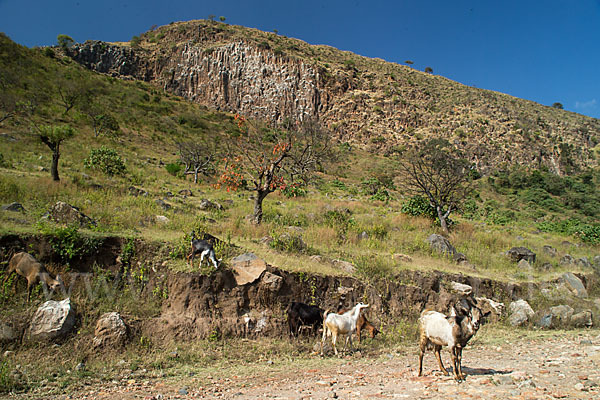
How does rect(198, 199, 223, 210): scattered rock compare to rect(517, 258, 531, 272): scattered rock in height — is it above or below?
above

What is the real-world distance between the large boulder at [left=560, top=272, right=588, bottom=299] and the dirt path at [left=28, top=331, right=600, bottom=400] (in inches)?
224

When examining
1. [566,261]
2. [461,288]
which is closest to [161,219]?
[461,288]

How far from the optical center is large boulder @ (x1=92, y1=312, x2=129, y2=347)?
5500 millimetres

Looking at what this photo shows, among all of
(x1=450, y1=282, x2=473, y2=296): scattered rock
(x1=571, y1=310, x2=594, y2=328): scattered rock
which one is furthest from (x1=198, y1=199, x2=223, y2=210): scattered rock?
(x1=571, y1=310, x2=594, y2=328): scattered rock

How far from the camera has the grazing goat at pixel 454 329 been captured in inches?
167

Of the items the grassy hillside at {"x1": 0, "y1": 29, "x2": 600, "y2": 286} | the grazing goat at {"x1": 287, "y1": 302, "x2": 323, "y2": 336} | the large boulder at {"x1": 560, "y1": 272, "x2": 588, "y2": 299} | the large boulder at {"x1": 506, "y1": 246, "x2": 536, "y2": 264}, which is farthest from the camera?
the large boulder at {"x1": 506, "y1": 246, "x2": 536, "y2": 264}

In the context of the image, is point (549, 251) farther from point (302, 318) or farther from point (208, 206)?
point (208, 206)

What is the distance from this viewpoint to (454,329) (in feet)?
14.0

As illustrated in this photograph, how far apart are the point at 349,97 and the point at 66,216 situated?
69097 millimetres

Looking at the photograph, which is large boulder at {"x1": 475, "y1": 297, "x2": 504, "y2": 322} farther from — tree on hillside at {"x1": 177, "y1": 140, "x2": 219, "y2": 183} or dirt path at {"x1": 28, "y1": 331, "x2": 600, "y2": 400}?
tree on hillside at {"x1": 177, "y1": 140, "x2": 219, "y2": 183}

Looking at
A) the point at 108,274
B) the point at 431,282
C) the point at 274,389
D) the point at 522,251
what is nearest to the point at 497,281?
the point at 431,282

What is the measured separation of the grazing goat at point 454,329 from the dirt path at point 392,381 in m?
0.37

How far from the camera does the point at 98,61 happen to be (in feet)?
243

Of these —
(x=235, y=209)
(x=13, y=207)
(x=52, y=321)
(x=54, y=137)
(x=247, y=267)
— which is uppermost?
(x=54, y=137)
